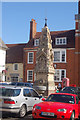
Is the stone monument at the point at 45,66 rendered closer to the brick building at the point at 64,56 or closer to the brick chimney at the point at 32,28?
the brick building at the point at 64,56

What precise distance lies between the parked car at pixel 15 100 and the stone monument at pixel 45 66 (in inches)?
333

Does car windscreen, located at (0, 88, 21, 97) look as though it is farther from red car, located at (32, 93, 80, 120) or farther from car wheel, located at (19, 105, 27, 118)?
red car, located at (32, 93, 80, 120)

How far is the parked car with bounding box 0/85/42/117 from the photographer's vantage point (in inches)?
378

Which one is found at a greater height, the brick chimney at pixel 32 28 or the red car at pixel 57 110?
the brick chimney at pixel 32 28

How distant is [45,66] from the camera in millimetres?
19938

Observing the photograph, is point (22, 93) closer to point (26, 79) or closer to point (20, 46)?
point (26, 79)

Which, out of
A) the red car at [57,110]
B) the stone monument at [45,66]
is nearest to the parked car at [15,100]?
the red car at [57,110]

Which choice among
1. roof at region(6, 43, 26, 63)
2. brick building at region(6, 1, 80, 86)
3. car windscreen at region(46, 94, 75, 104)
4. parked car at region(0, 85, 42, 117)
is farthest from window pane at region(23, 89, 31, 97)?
roof at region(6, 43, 26, 63)

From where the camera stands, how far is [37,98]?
11.8m

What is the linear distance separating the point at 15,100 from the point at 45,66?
1041 cm

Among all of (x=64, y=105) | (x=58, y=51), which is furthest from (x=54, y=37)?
(x=64, y=105)

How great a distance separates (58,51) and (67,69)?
3.60 m

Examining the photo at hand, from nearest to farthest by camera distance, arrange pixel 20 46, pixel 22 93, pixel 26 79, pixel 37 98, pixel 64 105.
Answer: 1. pixel 64 105
2. pixel 22 93
3. pixel 37 98
4. pixel 26 79
5. pixel 20 46

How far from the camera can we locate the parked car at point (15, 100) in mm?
9602
